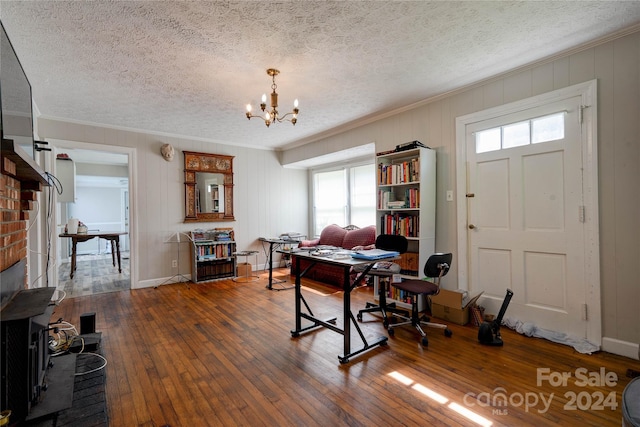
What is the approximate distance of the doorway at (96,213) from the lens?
177 inches

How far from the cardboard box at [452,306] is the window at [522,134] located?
1504mm

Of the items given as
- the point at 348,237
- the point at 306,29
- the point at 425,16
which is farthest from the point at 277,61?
the point at 348,237

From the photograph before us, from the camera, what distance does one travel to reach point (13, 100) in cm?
166

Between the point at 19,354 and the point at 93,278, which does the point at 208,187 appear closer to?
the point at 93,278

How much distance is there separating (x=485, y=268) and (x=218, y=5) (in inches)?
127

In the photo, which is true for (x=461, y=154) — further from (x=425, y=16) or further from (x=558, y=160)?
(x=425, y=16)

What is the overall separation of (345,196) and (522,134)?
11.1ft

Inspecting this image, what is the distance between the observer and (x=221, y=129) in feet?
15.1

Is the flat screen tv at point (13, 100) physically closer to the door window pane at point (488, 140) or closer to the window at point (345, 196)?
the door window pane at point (488, 140)

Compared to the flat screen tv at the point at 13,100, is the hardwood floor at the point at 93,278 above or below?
below

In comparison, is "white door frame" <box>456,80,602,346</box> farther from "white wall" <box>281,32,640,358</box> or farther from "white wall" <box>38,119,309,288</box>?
"white wall" <box>38,119,309,288</box>

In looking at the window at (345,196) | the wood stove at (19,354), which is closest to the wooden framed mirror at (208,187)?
the window at (345,196)

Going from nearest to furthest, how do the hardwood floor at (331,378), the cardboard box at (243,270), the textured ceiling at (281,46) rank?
the hardwood floor at (331,378) < the textured ceiling at (281,46) < the cardboard box at (243,270)

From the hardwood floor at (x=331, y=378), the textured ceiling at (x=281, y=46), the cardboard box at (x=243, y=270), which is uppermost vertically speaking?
the textured ceiling at (x=281, y=46)
